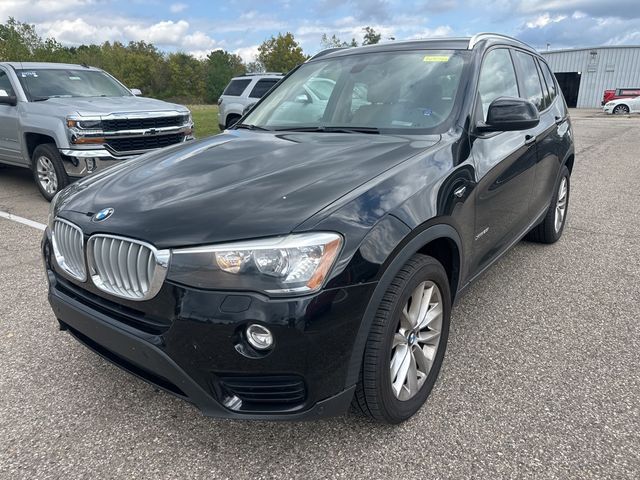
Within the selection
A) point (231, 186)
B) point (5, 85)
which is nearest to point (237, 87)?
point (5, 85)

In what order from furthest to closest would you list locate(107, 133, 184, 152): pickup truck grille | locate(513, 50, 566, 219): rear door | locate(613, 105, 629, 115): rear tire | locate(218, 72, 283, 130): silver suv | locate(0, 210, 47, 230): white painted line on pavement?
locate(613, 105, 629, 115): rear tire → locate(218, 72, 283, 130): silver suv → locate(107, 133, 184, 152): pickup truck grille → locate(0, 210, 47, 230): white painted line on pavement → locate(513, 50, 566, 219): rear door

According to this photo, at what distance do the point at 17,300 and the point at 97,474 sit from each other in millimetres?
2207

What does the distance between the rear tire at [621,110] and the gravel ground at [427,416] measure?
3209 centimetres

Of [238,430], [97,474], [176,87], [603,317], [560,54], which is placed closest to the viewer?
[97,474]

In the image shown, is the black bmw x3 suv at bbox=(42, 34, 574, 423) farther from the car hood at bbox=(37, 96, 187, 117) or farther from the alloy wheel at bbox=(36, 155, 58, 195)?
the alloy wheel at bbox=(36, 155, 58, 195)

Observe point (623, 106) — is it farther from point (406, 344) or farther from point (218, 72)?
point (218, 72)

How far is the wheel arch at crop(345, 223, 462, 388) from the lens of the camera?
77.0 inches

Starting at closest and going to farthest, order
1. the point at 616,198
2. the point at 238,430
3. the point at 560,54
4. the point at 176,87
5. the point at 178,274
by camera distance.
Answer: the point at 178,274, the point at 238,430, the point at 616,198, the point at 560,54, the point at 176,87

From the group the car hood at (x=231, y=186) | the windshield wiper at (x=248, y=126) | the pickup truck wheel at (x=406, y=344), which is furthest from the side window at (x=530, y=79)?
the pickup truck wheel at (x=406, y=344)

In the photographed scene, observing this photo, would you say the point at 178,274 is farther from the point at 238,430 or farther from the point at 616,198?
the point at 616,198

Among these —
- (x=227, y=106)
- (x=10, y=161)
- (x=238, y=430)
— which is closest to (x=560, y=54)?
(x=227, y=106)

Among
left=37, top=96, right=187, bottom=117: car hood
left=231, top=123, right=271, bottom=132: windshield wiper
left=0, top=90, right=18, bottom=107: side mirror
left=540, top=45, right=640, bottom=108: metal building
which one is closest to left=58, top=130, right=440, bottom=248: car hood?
left=231, top=123, right=271, bottom=132: windshield wiper

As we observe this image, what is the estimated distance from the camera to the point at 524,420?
7.82 ft

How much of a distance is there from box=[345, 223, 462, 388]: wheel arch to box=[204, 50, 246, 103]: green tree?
7298 centimetres
